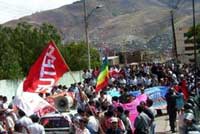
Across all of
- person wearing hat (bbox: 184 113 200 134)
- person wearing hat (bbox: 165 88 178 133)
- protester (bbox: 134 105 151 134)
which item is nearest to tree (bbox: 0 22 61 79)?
person wearing hat (bbox: 165 88 178 133)

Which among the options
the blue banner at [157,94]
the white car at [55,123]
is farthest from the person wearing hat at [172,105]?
the white car at [55,123]

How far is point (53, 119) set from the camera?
18422 mm

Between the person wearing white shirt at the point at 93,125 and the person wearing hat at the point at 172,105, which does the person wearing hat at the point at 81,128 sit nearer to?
the person wearing white shirt at the point at 93,125

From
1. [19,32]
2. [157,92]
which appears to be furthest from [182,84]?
[19,32]

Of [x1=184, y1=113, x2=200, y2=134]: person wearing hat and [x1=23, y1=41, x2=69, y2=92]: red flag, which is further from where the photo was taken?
[x1=23, y1=41, x2=69, y2=92]: red flag

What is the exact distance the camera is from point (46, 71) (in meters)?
14.9

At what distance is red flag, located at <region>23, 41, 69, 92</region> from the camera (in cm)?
1467

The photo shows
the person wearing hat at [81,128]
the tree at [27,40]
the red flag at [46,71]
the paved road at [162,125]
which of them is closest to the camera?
the person wearing hat at [81,128]

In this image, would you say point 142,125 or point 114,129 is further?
point 142,125

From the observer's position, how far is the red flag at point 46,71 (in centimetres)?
1467

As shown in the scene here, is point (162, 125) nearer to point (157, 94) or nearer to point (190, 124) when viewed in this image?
point (157, 94)

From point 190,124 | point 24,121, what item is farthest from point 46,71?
point 190,124

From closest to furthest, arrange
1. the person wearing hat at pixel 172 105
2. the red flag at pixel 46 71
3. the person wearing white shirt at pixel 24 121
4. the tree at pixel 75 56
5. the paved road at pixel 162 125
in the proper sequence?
the person wearing white shirt at pixel 24 121 → the red flag at pixel 46 71 → the person wearing hat at pixel 172 105 → the paved road at pixel 162 125 → the tree at pixel 75 56

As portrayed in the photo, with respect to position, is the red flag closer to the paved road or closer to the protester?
the protester
